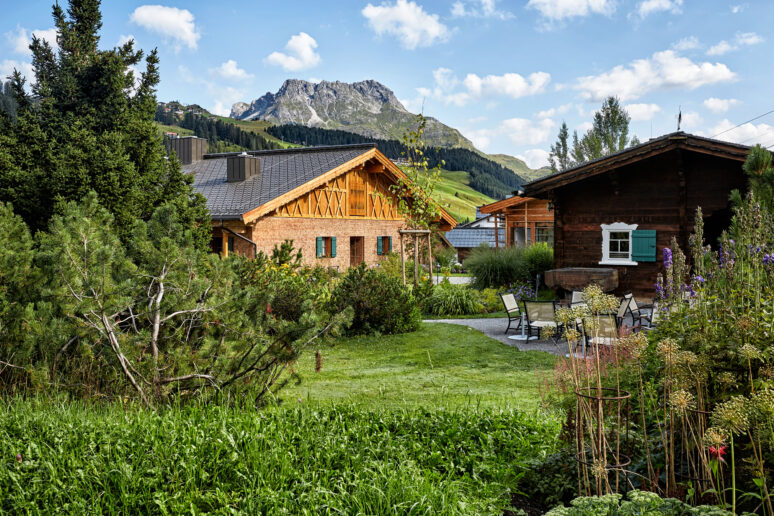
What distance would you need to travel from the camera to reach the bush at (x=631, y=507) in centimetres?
267

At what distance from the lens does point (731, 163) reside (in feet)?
47.0

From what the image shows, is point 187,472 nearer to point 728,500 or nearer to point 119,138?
point 728,500

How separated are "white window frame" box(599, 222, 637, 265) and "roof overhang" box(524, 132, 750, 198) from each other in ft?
4.82

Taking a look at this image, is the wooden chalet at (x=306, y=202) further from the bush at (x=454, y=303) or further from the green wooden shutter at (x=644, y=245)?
the green wooden shutter at (x=644, y=245)

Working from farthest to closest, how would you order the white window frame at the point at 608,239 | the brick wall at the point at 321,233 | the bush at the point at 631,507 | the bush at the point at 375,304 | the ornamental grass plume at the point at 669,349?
1. the brick wall at the point at 321,233
2. the white window frame at the point at 608,239
3. the bush at the point at 375,304
4. the ornamental grass plume at the point at 669,349
5. the bush at the point at 631,507

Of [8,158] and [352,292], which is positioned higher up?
[8,158]

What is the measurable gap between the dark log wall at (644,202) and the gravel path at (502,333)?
4190 millimetres

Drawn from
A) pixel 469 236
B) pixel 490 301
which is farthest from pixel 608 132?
pixel 490 301

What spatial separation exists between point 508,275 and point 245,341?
13.1 metres

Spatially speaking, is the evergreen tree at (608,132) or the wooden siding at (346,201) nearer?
the wooden siding at (346,201)

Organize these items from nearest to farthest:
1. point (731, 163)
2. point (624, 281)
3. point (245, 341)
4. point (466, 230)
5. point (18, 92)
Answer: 1. point (245, 341)
2. point (18, 92)
3. point (731, 163)
4. point (624, 281)
5. point (466, 230)

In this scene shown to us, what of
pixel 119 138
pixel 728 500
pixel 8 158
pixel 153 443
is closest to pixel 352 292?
pixel 119 138

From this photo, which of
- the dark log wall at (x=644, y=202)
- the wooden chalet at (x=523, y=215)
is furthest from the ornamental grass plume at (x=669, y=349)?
the wooden chalet at (x=523, y=215)

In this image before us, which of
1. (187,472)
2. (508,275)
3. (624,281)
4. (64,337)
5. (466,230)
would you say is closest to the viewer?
(187,472)
